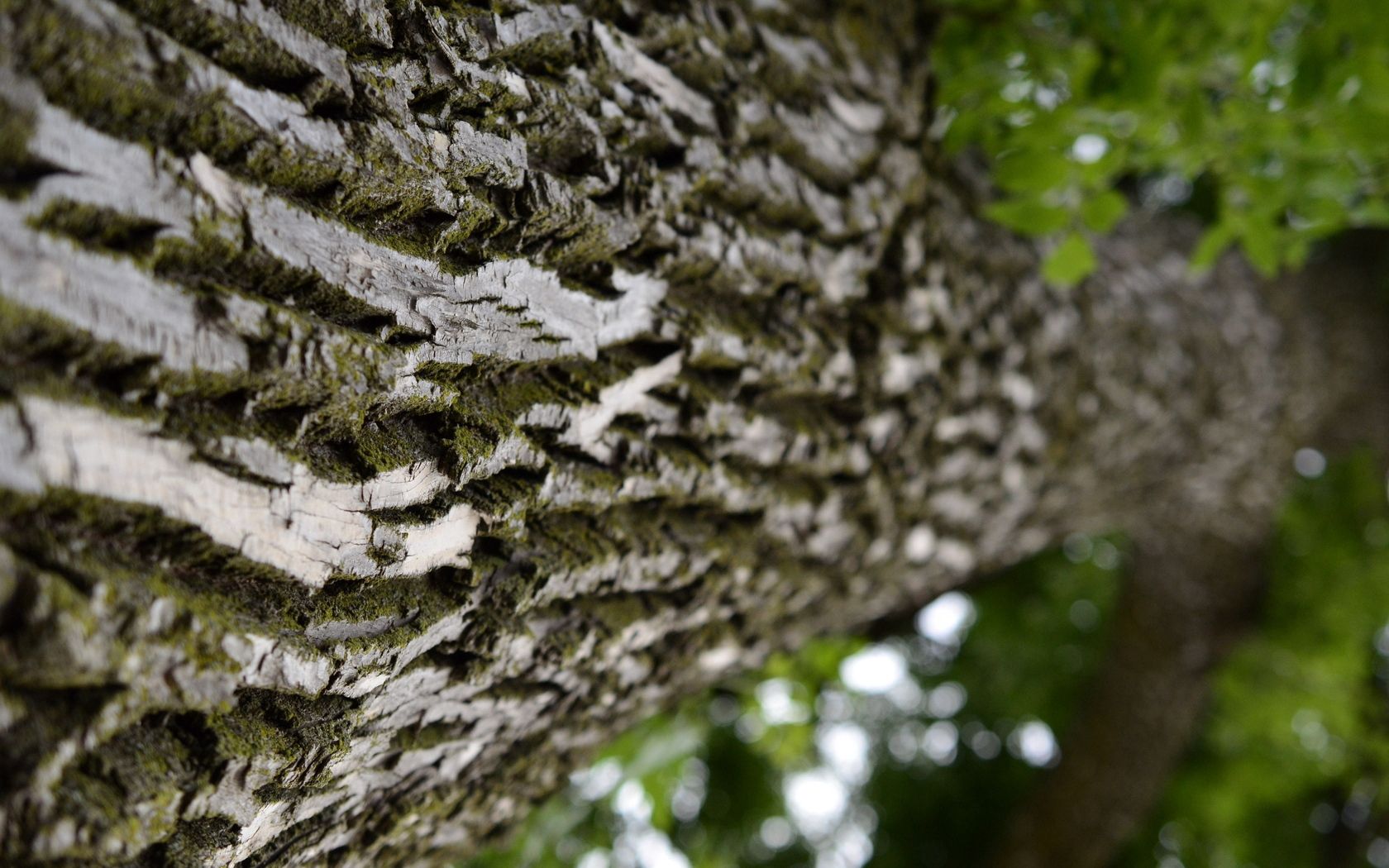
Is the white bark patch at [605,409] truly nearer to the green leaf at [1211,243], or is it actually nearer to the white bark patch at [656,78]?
the white bark patch at [656,78]

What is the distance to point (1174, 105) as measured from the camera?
96 centimetres

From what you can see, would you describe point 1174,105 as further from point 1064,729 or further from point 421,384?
point 1064,729

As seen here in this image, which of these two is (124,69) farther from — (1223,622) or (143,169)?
(1223,622)

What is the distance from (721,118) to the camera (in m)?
0.80

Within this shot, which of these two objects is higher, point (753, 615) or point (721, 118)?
point (721, 118)

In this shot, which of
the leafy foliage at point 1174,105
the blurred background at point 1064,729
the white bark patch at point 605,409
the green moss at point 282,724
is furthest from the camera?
the blurred background at point 1064,729

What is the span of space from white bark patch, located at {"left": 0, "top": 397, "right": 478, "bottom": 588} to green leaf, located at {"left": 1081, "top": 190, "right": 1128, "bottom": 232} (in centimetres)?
75

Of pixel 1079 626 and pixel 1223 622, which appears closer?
pixel 1223 622

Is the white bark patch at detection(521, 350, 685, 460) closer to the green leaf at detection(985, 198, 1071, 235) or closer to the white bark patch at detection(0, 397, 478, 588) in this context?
the white bark patch at detection(0, 397, 478, 588)

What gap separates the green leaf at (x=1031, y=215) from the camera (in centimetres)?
98

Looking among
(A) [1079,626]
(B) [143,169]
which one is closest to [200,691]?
(B) [143,169]

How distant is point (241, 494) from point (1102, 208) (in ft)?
2.94

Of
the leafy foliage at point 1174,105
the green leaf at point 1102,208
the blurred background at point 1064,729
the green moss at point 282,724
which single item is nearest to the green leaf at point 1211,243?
the leafy foliage at point 1174,105

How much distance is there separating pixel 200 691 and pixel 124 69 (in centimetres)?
33
